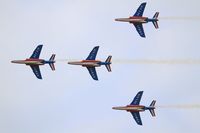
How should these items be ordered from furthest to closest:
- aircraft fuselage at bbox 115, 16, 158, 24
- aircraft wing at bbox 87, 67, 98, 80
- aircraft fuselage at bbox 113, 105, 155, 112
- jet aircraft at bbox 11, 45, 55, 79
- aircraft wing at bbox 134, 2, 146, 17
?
aircraft wing at bbox 134, 2, 146, 17, aircraft fuselage at bbox 113, 105, 155, 112, jet aircraft at bbox 11, 45, 55, 79, aircraft fuselage at bbox 115, 16, 158, 24, aircraft wing at bbox 87, 67, 98, 80

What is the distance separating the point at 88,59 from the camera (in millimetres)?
163500

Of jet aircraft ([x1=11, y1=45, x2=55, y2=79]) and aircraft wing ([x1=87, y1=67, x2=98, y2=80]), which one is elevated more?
jet aircraft ([x1=11, y1=45, x2=55, y2=79])

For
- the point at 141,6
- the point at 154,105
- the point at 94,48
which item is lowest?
the point at 154,105

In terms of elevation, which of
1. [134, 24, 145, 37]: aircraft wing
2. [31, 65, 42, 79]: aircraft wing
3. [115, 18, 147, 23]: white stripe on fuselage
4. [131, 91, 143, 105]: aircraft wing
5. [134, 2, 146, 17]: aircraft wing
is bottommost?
[131, 91, 143, 105]: aircraft wing

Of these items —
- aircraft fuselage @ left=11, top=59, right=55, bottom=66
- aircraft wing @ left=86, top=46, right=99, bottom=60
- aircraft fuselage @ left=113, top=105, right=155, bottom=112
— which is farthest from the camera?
aircraft fuselage @ left=113, top=105, right=155, bottom=112

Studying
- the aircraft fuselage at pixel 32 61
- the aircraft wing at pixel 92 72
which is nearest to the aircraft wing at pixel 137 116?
the aircraft wing at pixel 92 72

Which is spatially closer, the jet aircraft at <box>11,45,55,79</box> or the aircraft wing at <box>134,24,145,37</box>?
the jet aircraft at <box>11,45,55,79</box>

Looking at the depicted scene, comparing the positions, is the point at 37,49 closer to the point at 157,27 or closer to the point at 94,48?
the point at 94,48

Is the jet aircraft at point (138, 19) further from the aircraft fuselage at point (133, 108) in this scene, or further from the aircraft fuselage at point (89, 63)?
the aircraft fuselage at point (133, 108)

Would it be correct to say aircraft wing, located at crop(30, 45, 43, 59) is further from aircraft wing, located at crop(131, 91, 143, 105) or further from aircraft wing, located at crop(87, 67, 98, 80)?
aircraft wing, located at crop(131, 91, 143, 105)

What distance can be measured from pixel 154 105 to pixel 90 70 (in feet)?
53.7

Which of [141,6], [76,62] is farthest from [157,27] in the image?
[76,62]

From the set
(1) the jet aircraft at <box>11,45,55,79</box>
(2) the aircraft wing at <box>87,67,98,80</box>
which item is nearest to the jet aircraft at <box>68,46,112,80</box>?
(2) the aircraft wing at <box>87,67,98,80</box>

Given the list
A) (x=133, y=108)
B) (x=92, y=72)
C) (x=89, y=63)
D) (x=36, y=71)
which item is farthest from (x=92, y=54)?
(x=133, y=108)
